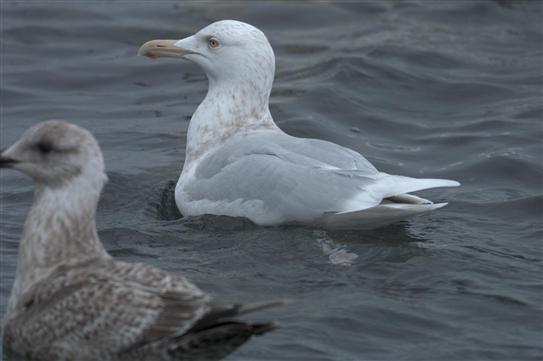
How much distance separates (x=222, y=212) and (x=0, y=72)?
18.7 ft

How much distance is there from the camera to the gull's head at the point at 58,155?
629 cm

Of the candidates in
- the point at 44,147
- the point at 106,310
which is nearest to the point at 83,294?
the point at 106,310

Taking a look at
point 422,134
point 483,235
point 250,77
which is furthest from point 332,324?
point 422,134

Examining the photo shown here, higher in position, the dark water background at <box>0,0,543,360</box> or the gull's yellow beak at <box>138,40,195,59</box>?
the gull's yellow beak at <box>138,40,195,59</box>

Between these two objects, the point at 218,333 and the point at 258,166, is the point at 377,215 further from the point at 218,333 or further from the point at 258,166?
the point at 218,333

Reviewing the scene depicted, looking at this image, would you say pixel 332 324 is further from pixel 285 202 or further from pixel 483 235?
pixel 483 235

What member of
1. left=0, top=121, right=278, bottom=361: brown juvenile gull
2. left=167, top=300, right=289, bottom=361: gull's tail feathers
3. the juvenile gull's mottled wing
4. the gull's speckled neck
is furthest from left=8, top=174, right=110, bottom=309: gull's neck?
the gull's speckled neck

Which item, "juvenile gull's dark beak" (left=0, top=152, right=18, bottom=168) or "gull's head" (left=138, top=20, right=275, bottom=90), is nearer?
"juvenile gull's dark beak" (left=0, top=152, right=18, bottom=168)

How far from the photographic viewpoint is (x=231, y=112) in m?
9.63

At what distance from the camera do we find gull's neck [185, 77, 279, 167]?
9555mm

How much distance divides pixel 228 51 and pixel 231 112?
453 mm

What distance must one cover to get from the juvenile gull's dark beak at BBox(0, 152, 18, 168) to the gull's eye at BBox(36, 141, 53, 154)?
14 cm

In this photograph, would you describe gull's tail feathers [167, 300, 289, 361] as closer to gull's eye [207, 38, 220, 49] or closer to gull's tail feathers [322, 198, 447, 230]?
gull's tail feathers [322, 198, 447, 230]

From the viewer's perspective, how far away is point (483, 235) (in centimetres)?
914
